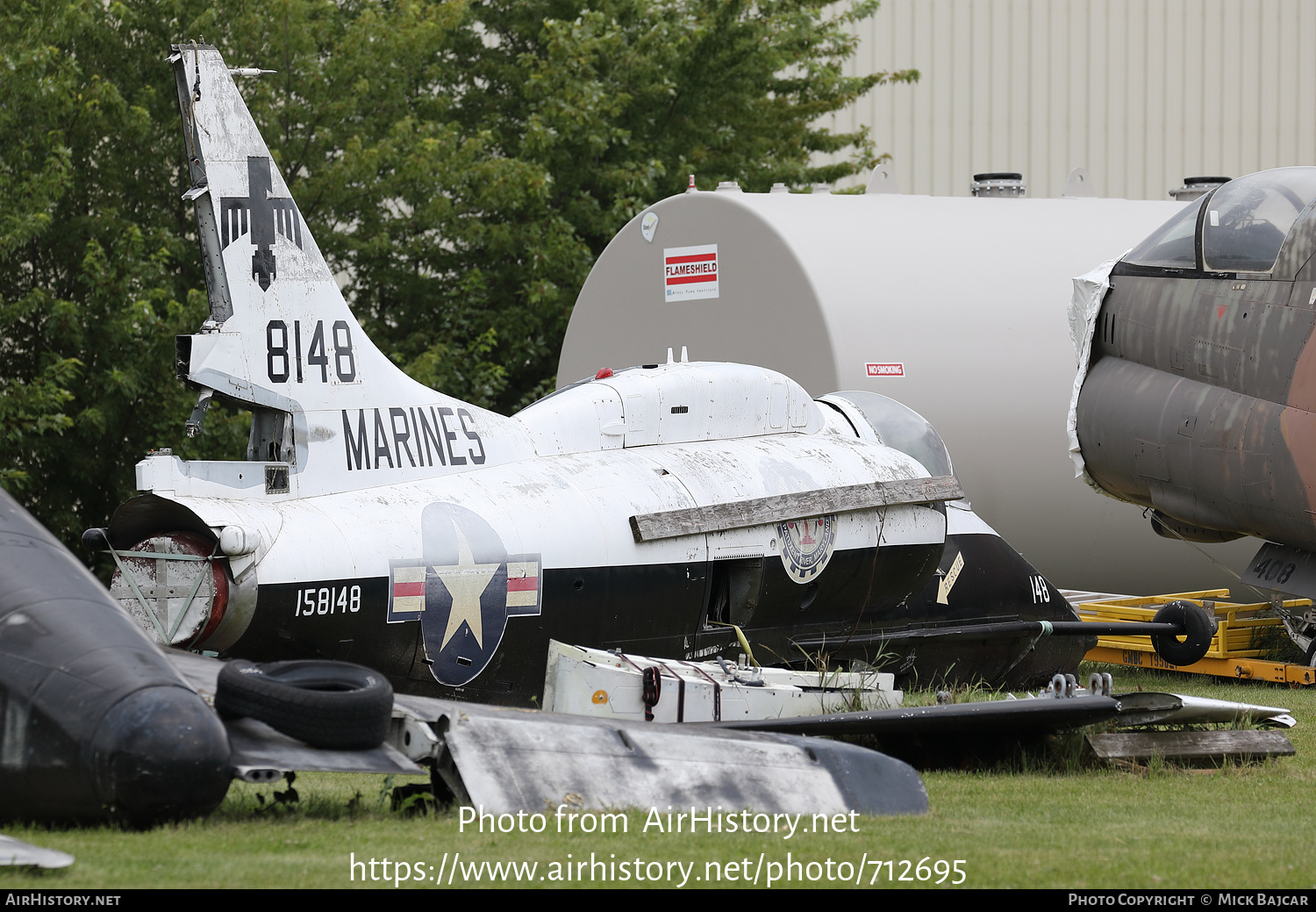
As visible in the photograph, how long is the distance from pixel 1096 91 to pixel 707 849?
85.4 feet

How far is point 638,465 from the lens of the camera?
1070 centimetres

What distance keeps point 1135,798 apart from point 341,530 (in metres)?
Answer: 4.79

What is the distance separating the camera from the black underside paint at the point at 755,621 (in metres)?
9.02

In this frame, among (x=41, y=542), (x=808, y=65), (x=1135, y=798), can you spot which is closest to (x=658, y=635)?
(x=1135, y=798)

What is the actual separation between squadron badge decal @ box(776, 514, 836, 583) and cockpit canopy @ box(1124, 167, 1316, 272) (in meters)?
2.95

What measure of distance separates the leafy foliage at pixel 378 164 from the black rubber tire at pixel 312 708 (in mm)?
10210

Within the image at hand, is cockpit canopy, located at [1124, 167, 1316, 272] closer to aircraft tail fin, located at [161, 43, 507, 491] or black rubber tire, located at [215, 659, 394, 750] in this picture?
aircraft tail fin, located at [161, 43, 507, 491]

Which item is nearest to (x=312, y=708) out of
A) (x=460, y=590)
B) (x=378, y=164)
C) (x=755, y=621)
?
(x=460, y=590)

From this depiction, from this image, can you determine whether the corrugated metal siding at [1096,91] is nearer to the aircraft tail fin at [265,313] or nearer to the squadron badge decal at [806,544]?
the squadron badge decal at [806,544]

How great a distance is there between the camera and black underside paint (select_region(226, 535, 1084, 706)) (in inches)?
355

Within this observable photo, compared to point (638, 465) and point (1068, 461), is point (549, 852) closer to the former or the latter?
point (638, 465)

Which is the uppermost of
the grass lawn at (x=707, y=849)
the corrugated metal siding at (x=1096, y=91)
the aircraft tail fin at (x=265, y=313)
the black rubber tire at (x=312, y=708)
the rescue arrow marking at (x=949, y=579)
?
the corrugated metal siding at (x=1096, y=91)

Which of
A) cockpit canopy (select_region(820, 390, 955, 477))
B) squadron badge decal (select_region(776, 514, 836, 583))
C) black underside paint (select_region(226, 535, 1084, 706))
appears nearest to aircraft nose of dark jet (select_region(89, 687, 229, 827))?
black underside paint (select_region(226, 535, 1084, 706))

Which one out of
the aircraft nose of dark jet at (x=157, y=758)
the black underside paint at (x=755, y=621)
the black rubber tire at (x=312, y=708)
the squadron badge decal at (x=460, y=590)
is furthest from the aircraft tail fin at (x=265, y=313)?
the aircraft nose of dark jet at (x=157, y=758)
